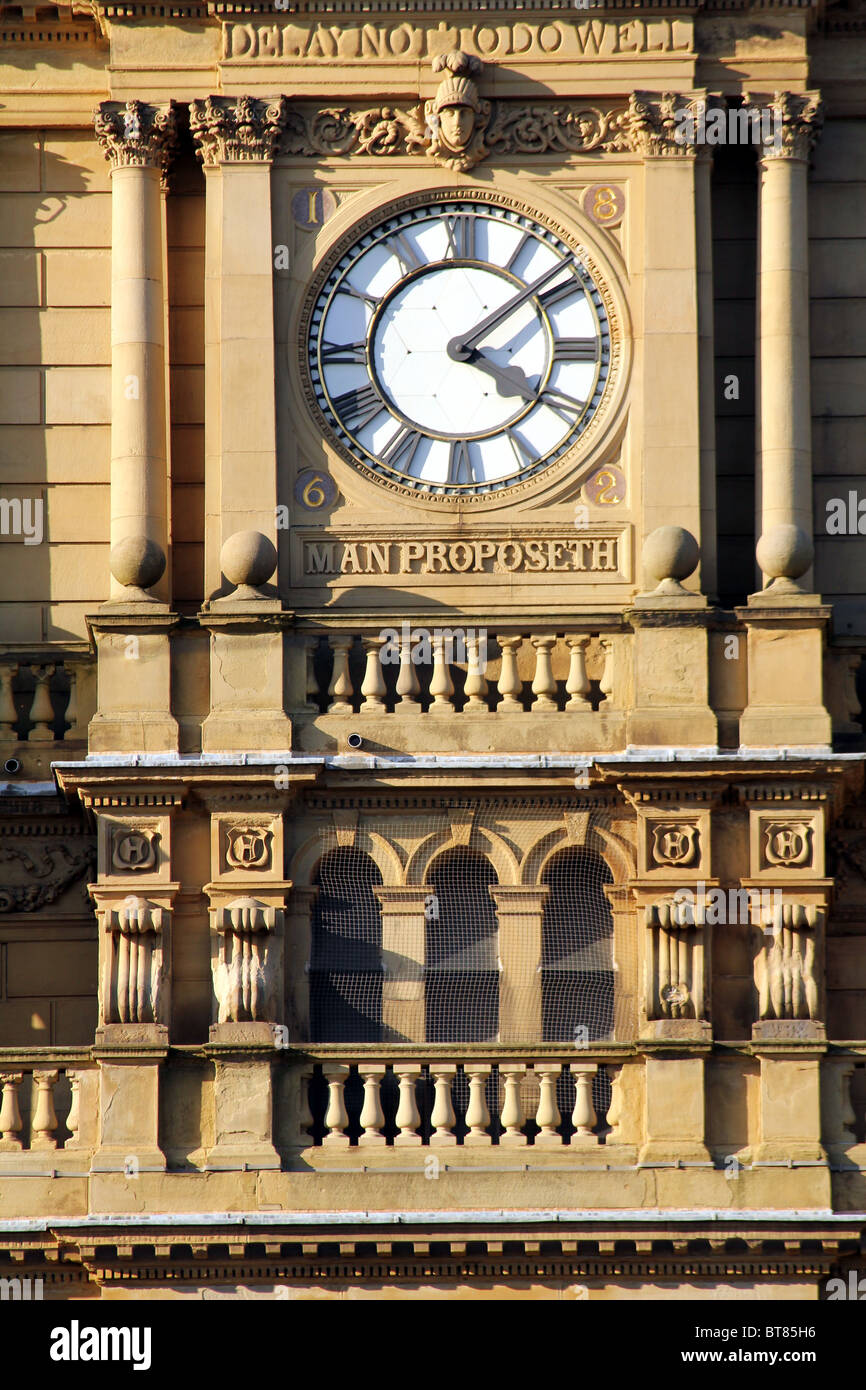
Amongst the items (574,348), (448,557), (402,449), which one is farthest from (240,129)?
(448,557)

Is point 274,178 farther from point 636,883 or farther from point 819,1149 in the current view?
point 819,1149

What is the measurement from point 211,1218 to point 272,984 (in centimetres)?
185

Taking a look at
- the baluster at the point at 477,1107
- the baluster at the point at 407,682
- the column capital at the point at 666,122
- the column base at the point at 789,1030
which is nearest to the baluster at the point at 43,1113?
the baluster at the point at 477,1107

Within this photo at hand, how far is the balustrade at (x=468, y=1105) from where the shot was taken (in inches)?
1083

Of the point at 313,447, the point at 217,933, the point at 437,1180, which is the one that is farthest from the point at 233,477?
the point at 437,1180

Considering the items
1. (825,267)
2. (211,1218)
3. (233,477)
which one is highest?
(825,267)

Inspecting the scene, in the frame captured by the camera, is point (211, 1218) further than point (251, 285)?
No

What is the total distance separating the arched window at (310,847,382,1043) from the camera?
28391mm

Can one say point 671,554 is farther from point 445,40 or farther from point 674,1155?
point 445,40

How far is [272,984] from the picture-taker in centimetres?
2788

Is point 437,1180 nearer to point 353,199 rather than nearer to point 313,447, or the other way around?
point 313,447

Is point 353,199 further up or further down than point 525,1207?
further up

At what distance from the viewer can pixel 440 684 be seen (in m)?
28.6

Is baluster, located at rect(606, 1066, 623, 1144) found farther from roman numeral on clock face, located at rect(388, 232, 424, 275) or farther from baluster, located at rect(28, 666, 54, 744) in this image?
roman numeral on clock face, located at rect(388, 232, 424, 275)
